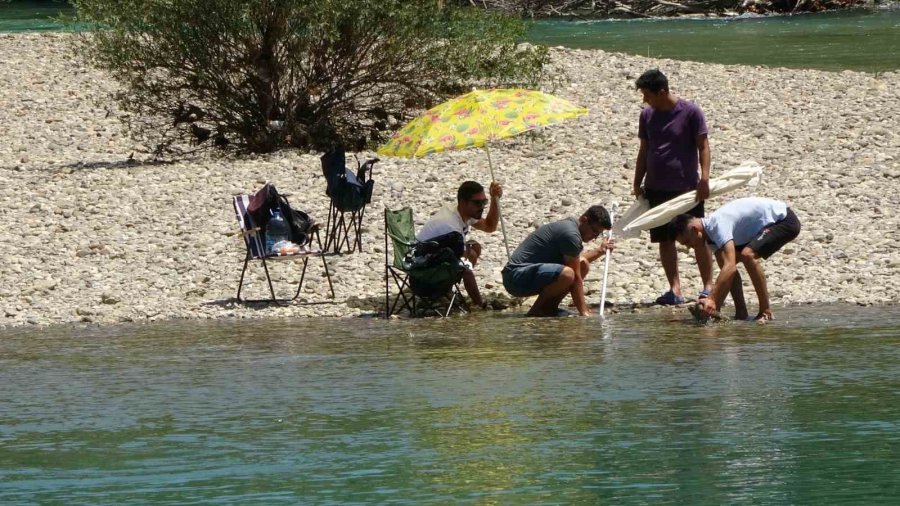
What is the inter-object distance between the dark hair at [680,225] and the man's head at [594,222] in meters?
0.44

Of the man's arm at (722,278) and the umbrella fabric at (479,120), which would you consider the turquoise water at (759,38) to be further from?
the man's arm at (722,278)

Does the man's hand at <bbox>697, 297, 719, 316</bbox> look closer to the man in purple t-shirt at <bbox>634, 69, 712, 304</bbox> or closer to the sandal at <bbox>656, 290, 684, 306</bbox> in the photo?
the man in purple t-shirt at <bbox>634, 69, 712, 304</bbox>

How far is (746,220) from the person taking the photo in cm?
1006

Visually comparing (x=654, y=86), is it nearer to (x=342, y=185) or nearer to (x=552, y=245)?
(x=552, y=245)

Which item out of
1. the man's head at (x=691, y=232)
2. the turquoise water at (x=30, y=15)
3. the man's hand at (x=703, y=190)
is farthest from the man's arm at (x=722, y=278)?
the turquoise water at (x=30, y=15)

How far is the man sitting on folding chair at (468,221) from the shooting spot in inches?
428

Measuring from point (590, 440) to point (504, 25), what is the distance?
12.2 m

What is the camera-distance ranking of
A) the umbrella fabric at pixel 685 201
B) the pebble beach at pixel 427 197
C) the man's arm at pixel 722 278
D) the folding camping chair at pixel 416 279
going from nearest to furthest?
the man's arm at pixel 722 278, the umbrella fabric at pixel 685 201, the folding camping chair at pixel 416 279, the pebble beach at pixel 427 197

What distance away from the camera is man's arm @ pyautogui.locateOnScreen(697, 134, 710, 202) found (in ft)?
34.1

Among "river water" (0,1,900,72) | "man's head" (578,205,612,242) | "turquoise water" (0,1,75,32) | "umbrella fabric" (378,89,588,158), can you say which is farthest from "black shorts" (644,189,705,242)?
"turquoise water" (0,1,75,32)

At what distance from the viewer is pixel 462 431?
7.50 metres

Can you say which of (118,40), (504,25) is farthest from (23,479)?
(504,25)

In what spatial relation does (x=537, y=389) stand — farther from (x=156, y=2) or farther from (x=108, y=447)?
(x=156, y=2)

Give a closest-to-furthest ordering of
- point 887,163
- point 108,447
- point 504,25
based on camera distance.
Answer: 1. point 108,447
2. point 887,163
3. point 504,25
